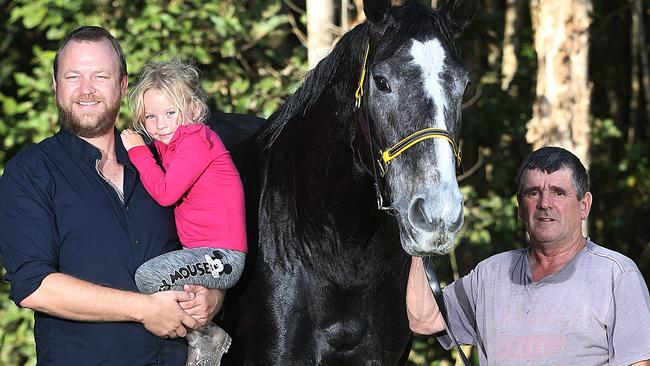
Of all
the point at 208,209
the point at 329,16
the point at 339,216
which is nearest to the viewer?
the point at 208,209

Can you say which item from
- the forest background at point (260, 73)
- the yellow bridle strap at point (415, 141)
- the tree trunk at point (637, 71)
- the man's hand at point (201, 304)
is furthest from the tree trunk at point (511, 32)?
the man's hand at point (201, 304)

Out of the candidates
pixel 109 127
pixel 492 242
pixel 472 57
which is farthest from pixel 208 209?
pixel 472 57

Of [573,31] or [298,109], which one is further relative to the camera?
[573,31]

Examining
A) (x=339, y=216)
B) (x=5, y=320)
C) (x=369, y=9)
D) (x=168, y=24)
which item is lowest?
(x=5, y=320)

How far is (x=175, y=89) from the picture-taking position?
3582 mm

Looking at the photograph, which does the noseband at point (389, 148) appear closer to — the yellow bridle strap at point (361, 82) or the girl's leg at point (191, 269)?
the yellow bridle strap at point (361, 82)

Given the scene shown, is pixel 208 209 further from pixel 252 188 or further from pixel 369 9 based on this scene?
pixel 369 9

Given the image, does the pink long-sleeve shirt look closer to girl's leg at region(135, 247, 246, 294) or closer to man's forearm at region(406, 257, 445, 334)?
girl's leg at region(135, 247, 246, 294)

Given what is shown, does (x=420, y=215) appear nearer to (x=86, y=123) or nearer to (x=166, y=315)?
(x=166, y=315)

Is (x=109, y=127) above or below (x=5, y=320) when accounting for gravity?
above

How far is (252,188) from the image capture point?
Result: 13.3ft

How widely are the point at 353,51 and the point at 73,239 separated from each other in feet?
4.01

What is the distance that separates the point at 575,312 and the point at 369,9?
4.09ft

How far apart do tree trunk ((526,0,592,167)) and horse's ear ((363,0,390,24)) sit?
4.25 metres
